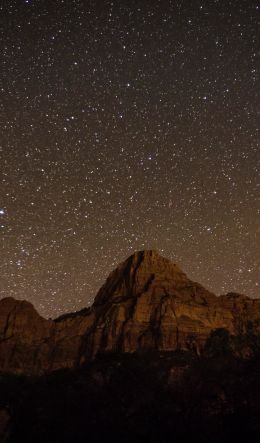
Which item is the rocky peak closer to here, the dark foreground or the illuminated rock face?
the illuminated rock face

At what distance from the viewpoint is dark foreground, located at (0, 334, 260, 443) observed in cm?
3011

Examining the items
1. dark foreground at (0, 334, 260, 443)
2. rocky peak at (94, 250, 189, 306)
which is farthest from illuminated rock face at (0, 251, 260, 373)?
dark foreground at (0, 334, 260, 443)

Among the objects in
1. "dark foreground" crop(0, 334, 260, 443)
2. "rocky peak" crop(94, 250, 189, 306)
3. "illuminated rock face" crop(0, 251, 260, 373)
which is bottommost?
"dark foreground" crop(0, 334, 260, 443)

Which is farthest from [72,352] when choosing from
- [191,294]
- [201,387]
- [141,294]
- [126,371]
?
[201,387]

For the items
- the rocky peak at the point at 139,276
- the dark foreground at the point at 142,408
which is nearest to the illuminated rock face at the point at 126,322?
the rocky peak at the point at 139,276

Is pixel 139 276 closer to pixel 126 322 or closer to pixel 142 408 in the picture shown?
pixel 126 322

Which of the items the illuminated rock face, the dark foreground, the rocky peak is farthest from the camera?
the rocky peak

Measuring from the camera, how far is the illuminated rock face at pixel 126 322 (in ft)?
343

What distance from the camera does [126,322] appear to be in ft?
352

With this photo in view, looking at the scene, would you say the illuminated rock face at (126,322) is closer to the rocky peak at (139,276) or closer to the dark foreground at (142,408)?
the rocky peak at (139,276)

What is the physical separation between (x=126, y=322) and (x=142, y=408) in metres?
73.8

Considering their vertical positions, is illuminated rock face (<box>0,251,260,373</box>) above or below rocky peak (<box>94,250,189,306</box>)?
below

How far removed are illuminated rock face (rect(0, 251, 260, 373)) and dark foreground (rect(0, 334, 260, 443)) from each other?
56011 millimetres

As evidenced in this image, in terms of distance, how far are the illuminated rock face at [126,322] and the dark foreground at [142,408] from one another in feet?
184
